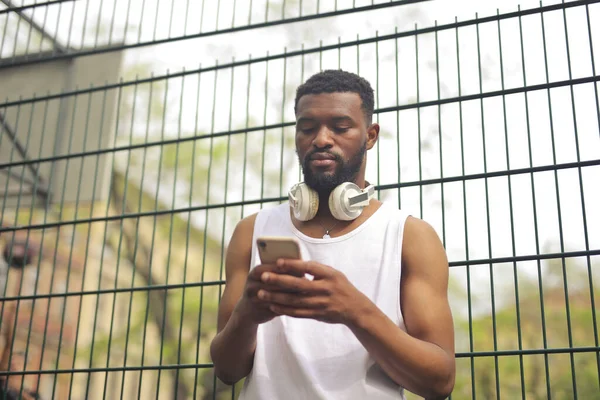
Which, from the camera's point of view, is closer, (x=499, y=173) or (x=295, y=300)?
(x=295, y=300)

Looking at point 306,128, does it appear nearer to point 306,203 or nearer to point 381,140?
point 306,203

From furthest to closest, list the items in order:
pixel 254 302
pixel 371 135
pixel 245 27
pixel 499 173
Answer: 1. pixel 245 27
2. pixel 499 173
3. pixel 371 135
4. pixel 254 302

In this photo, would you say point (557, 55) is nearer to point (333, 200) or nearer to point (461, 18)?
point (461, 18)

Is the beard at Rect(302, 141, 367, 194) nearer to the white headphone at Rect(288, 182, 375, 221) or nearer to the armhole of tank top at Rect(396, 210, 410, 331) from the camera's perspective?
the white headphone at Rect(288, 182, 375, 221)

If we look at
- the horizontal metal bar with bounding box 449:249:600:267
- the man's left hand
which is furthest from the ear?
the horizontal metal bar with bounding box 449:249:600:267

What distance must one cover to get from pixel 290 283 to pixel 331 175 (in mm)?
551

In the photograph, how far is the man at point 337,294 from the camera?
1.63 m

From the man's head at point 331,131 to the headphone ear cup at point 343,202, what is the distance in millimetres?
35

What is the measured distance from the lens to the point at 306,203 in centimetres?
204

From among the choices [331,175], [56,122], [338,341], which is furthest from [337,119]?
[56,122]

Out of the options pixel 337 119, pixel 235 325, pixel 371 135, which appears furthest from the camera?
pixel 371 135

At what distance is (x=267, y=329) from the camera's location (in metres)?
1.98

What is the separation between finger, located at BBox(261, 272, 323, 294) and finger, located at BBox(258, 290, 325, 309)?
0.02 metres

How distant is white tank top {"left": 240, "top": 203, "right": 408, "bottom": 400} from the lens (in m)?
1.82
